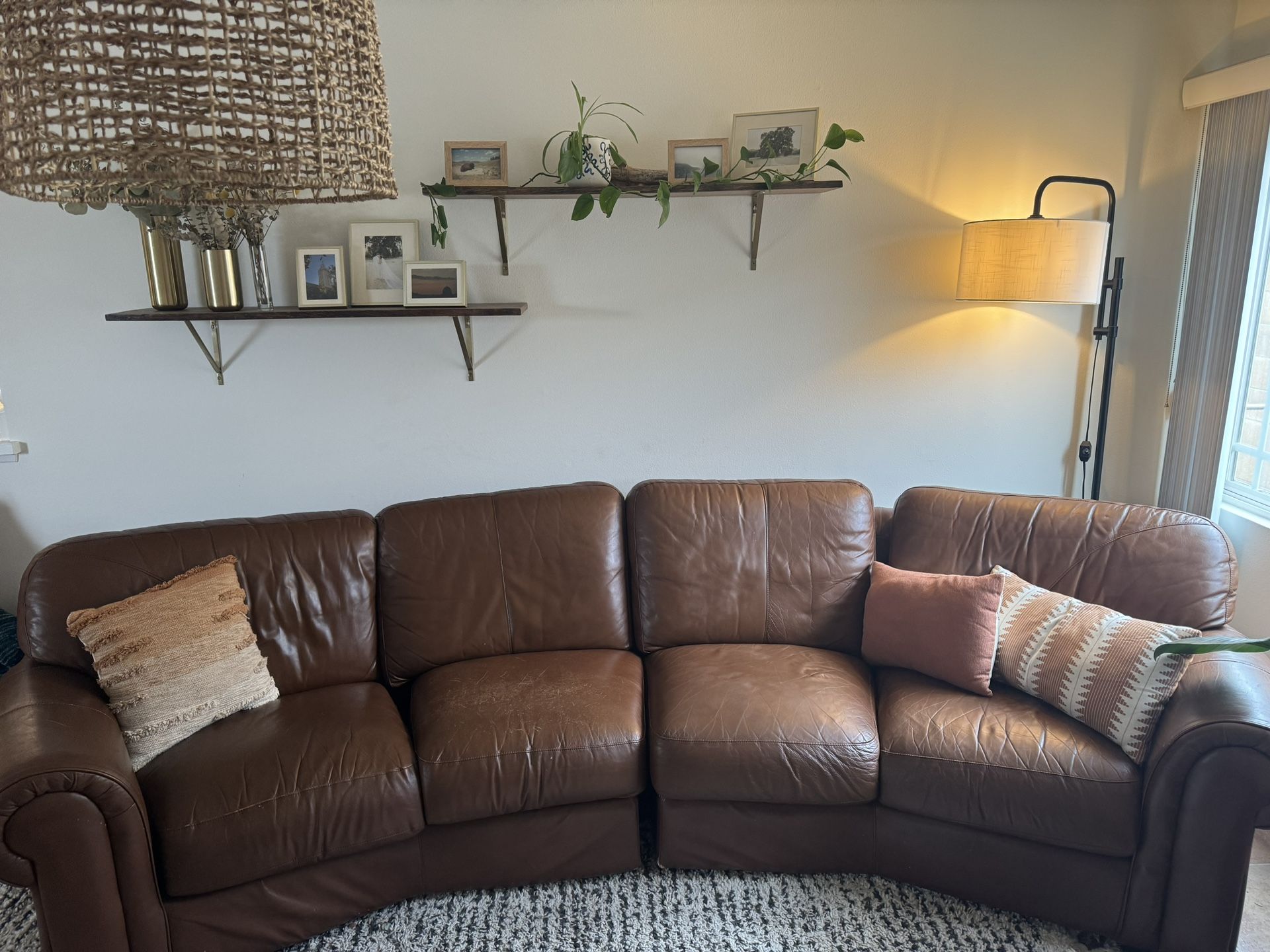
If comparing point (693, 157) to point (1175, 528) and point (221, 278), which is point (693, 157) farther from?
point (1175, 528)

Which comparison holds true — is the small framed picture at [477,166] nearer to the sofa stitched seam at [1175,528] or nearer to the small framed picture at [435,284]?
the small framed picture at [435,284]

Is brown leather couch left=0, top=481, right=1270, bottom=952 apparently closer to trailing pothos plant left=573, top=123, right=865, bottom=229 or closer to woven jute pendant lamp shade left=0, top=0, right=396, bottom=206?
trailing pothos plant left=573, top=123, right=865, bottom=229

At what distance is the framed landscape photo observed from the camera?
8.64ft

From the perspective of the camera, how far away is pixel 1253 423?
2650mm

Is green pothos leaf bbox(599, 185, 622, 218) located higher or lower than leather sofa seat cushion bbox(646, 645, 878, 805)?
higher

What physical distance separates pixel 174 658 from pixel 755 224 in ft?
6.85

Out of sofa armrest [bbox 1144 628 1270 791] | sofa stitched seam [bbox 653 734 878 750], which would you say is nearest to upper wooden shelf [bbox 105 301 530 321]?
sofa stitched seam [bbox 653 734 878 750]

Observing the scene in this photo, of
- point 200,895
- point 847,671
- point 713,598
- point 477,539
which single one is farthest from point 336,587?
point 847,671

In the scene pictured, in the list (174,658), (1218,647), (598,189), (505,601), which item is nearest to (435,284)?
(598,189)

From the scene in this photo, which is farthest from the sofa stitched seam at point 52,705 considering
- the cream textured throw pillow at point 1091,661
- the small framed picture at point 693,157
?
the cream textured throw pillow at point 1091,661

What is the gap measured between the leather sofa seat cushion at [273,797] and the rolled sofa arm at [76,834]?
0.23 ft

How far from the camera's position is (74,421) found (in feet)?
8.82

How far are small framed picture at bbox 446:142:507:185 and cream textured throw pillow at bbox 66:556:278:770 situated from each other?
4.55ft

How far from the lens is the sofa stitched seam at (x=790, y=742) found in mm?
1998
